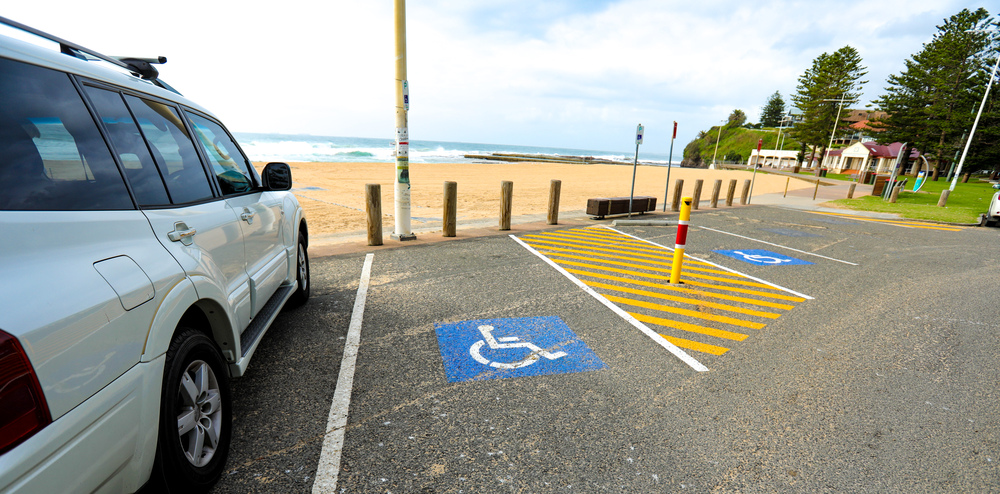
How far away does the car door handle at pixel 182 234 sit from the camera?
7.18 feet

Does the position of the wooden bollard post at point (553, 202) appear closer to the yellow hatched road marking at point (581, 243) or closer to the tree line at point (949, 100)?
the yellow hatched road marking at point (581, 243)

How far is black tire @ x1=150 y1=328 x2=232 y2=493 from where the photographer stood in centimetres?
193

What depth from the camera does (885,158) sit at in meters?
57.4

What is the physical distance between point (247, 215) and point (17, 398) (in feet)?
7.15

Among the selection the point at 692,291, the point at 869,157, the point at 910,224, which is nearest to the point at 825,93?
the point at 869,157

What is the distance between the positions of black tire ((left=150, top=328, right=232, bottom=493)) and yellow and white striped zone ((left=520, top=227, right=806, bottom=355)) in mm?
3752

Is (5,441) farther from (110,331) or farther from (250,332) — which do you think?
(250,332)

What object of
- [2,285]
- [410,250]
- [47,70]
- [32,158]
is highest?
[47,70]

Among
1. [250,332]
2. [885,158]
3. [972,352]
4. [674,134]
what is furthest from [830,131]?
[250,332]

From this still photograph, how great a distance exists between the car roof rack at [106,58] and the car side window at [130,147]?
23 centimetres

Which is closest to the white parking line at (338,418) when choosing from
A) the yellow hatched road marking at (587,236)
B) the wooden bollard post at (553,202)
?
the yellow hatched road marking at (587,236)

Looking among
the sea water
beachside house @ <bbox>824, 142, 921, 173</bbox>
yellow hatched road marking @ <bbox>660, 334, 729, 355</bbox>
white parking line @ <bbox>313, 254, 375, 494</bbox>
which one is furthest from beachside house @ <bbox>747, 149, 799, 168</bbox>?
white parking line @ <bbox>313, 254, 375, 494</bbox>

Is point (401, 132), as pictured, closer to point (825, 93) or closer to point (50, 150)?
point (50, 150)

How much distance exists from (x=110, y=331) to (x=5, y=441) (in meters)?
0.45
